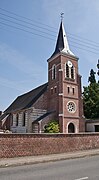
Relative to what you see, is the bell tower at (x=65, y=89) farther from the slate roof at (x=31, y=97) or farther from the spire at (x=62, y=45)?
the slate roof at (x=31, y=97)

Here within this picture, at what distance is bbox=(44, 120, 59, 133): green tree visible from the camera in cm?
3041

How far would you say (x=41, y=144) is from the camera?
1557 centimetres

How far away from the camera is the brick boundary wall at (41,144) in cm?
1390

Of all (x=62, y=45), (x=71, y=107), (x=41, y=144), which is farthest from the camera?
(x=62, y=45)

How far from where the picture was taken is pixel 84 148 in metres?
18.7

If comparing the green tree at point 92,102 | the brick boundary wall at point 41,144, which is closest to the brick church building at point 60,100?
the green tree at point 92,102

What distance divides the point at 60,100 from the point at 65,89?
2.27 meters

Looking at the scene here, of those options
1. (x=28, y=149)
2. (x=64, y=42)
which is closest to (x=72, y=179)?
(x=28, y=149)

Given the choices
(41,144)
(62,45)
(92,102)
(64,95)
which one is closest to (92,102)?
(92,102)

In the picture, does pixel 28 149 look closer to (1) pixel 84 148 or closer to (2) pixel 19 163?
(2) pixel 19 163

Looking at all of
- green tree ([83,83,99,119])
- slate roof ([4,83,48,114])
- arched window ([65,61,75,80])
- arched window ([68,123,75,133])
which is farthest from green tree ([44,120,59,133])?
green tree ([83,83,99,119])

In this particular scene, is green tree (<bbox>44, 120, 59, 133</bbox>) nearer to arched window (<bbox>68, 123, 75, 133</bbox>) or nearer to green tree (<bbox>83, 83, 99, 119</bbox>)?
arched window (<bbox>68, 123, 75, 133</bbox>)

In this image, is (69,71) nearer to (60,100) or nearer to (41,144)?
(60,100)

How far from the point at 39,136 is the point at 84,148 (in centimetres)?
526
